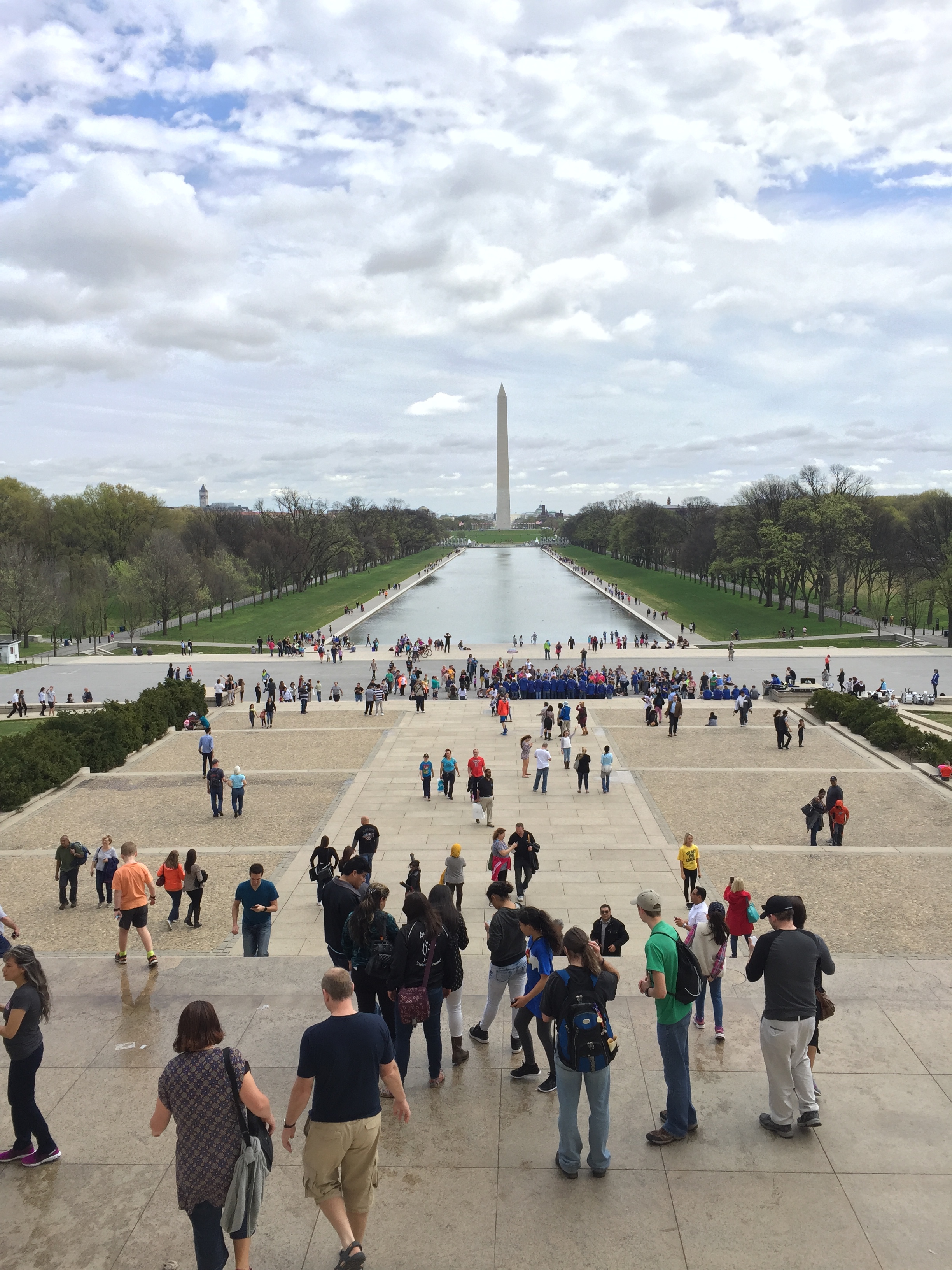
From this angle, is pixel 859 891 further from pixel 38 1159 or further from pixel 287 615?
pixel 287 615

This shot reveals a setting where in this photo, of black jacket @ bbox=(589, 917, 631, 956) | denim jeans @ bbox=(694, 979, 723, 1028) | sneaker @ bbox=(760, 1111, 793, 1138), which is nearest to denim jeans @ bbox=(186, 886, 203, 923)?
black jacket @ bbox=(589, 917, 631, 956)

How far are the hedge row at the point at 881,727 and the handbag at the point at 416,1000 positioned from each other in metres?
21.3

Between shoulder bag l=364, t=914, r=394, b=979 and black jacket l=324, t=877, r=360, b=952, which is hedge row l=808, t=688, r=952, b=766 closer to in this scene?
black jacket l=324, t=877, r=360, b=952

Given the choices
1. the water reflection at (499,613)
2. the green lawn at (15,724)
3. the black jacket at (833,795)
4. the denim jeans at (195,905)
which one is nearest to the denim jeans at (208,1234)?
the denim jeans at (195,905)

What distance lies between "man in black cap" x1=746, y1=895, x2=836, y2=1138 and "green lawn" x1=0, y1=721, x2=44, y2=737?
109ft

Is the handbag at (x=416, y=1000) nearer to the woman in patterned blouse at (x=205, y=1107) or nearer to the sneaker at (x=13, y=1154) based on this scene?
the woman in patterned blouse at (x=205, y=1107)

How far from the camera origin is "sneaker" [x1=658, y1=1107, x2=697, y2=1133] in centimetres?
570

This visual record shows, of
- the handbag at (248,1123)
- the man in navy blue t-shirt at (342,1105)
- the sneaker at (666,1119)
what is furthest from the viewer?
the sneaker at (666,1119)

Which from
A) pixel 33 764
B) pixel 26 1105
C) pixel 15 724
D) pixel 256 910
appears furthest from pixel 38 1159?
pixel 15 724

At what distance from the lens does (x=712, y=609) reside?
80062 mm

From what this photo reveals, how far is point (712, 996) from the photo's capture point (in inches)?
276

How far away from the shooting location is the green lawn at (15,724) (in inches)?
1340

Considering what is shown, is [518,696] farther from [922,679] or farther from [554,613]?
[554,613]

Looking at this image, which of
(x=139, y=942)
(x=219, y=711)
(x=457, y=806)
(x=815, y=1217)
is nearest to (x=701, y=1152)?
(x=815, y=1217)
